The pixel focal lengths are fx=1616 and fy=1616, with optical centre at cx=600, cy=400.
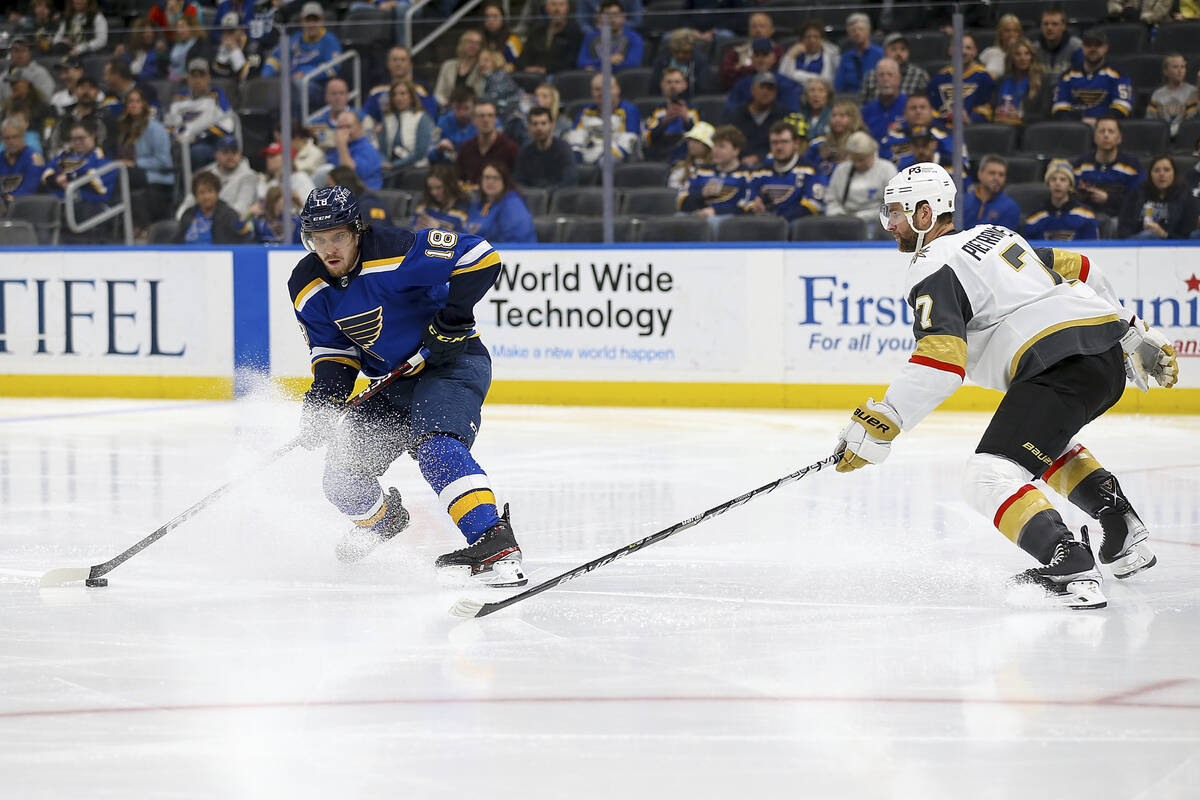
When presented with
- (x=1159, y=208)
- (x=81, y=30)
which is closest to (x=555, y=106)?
(x=1159, y=208)

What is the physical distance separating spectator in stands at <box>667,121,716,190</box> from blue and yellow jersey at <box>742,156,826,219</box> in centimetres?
29

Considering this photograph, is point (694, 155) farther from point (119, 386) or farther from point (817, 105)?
point (119, 386)

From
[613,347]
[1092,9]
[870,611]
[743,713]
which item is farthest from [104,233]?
[743,713]

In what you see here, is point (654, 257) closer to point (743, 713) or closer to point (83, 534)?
point (83, 534)

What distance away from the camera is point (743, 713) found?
301 cm

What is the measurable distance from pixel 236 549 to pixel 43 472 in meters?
2.02

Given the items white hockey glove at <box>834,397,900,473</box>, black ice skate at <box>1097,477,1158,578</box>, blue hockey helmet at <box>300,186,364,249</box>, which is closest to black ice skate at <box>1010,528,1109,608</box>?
black ice skate at <box>1097,477,1158,578</box>

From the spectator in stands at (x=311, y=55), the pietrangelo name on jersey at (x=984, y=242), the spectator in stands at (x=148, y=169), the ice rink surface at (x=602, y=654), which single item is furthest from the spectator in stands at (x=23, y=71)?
the pietrangelo name on jersey at (x=984, y=242)

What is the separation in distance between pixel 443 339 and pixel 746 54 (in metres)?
5.14

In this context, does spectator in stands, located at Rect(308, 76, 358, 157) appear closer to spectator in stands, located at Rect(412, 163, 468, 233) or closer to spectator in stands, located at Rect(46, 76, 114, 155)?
spectator in stands, located at Rect(412, 163, 468, 233)

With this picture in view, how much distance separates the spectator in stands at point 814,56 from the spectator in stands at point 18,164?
4.57m

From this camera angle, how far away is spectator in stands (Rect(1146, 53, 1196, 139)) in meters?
7.91

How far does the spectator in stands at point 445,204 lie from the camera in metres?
8.98

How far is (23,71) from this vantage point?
9844mm
